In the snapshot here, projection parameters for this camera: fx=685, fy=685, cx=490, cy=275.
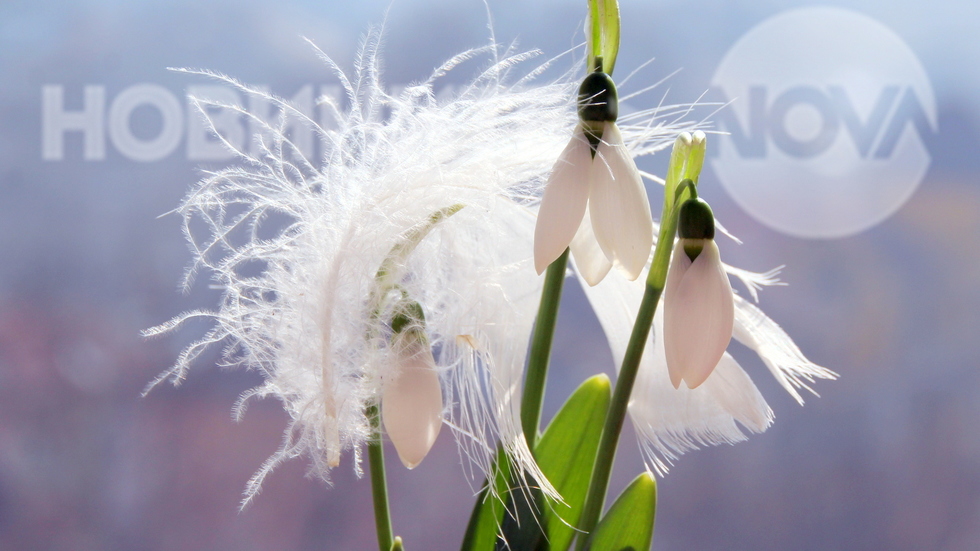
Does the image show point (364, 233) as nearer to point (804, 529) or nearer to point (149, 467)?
point (149, 467)

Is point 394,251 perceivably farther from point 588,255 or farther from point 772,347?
point 772,347

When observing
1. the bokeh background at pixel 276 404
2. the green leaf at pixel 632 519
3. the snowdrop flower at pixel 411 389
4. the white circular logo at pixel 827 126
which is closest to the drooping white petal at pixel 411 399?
the snowdrop flower at pixel 411 389

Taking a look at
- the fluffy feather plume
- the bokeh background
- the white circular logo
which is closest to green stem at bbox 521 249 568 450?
the fluffy feather plume

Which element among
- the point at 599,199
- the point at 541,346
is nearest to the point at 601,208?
the point at 599,199

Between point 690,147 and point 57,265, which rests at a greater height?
point 57,265

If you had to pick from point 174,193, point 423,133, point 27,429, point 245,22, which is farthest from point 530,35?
point 27,429

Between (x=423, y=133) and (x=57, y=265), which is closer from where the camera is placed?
(x=423, y=133)
